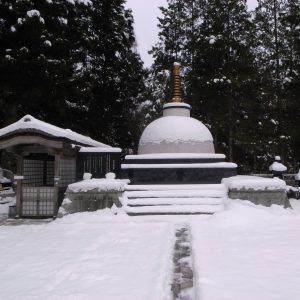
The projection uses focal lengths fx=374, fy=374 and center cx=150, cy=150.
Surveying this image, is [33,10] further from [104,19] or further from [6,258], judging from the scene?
[6,258]

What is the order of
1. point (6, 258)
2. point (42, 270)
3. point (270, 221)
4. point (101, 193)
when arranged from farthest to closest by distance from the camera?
point (101, 193) → point (270, 221) → point (6, 258) → point (42, 270)

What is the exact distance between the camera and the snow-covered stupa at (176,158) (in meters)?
14.5

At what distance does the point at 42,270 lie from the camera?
19.6 feet

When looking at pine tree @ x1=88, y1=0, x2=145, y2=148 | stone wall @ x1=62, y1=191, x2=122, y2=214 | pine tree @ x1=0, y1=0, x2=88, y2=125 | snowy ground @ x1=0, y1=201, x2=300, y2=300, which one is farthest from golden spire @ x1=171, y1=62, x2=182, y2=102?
pine tree @ x1=88, y1=0, x2=145, y2=148

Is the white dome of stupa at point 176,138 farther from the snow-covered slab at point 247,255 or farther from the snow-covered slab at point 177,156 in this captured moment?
the snow-covered slab at point 247,255

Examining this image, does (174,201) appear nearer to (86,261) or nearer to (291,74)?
(86,261)

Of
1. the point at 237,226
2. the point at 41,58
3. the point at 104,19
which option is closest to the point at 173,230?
the point at 237,226

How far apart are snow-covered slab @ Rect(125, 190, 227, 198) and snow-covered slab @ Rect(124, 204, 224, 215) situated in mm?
675

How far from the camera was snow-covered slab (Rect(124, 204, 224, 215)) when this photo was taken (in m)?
11.9

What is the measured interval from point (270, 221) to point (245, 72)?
18.9 meters

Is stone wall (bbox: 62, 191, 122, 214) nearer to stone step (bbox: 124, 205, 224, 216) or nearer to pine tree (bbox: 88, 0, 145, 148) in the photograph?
stone step (bbox: 124, 205, 224, 216)

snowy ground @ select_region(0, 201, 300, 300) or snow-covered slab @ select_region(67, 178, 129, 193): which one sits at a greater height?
snow-covered slab @ select_region(67, 178, 129, 193)

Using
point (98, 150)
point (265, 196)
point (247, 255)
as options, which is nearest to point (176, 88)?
point (98, 150)

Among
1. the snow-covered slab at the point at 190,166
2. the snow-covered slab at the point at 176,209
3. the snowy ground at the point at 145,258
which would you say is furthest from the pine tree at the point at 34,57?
the snowy ground at the point at 145,258
